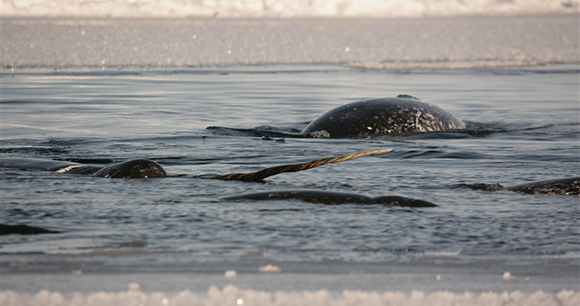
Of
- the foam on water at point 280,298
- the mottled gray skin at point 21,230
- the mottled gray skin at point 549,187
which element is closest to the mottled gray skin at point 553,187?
the mottled gray skin at point 549,187

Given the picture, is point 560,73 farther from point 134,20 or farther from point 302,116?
point 134,20

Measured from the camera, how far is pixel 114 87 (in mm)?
16203

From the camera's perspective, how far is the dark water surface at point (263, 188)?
13.9 feet

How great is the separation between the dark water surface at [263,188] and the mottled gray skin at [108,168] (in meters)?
0.12

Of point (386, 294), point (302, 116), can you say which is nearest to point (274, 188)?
point (386, 294)

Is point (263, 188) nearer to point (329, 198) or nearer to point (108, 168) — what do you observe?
point (329, 198)

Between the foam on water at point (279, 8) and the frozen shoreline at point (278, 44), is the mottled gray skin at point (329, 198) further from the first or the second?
the foam on water at point (279, 8)

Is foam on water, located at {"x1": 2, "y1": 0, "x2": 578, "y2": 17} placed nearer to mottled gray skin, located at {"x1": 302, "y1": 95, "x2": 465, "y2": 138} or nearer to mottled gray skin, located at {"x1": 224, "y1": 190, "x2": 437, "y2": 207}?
mottled gray skin, located at {"x1": 302, "y1": 95, "x2": 465, "y2": 138}

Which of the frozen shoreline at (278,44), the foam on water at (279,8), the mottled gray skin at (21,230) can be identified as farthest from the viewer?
the foam on water at (279,8)

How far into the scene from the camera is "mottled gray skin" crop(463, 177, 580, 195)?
5.94 meters

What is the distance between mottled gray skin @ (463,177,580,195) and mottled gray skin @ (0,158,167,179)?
7.74 feet

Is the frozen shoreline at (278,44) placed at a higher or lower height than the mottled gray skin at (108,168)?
higher

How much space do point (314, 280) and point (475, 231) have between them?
54.5 inches

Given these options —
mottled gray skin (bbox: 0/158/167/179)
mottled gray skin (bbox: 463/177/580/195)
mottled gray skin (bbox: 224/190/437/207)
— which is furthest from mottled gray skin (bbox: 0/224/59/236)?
mottled gray skin (bbox: 463/177/580/195)
